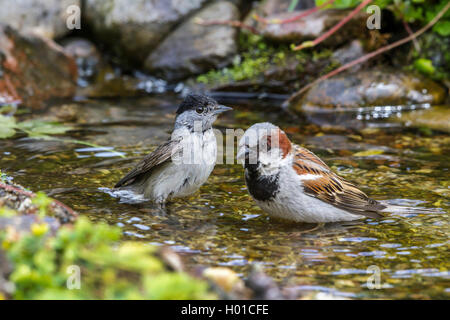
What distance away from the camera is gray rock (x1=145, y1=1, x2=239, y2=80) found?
10086 millimetres

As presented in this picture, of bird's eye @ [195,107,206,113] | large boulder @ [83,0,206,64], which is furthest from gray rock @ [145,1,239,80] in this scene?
bird's eye @ [195,107,206,113]

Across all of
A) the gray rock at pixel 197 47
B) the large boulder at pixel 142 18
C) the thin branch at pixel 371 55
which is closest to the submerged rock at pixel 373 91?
the thin branch at pixel 371 55

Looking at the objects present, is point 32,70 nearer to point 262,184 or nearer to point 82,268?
point 262,184

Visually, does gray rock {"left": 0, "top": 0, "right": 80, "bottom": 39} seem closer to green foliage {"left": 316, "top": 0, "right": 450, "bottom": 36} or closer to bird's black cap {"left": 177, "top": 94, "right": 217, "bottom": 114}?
green foliage {"left": 316, "top": 0, "right": 450, "bottom": 36}

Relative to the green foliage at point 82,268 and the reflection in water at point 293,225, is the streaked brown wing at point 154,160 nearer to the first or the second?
the reflection in water at point 293,225

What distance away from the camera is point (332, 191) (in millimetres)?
4852

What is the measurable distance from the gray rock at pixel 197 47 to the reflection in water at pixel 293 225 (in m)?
2.16

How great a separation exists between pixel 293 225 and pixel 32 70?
21.0 feet

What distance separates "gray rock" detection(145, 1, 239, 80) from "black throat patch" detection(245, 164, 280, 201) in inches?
230

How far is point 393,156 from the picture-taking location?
661 centimetres

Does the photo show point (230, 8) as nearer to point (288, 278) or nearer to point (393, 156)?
point (393, 156)

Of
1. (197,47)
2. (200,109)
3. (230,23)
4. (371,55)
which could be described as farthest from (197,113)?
(197,47)

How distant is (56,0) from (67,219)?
8.46 metres
